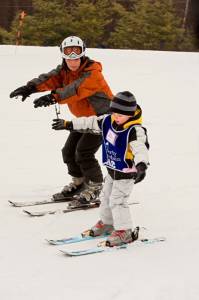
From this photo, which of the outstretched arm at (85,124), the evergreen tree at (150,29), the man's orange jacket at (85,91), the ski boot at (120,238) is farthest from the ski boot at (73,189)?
the evergreen tree at (150,29)

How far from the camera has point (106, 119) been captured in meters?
5.25

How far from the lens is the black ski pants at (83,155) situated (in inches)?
247

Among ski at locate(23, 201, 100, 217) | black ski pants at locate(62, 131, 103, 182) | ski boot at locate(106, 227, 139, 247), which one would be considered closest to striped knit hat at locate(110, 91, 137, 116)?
ski boot at locate(106, 227, 139, 247)

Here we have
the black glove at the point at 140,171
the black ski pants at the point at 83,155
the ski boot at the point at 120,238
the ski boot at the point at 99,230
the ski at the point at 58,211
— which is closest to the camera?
the black glove at the point at 140,171

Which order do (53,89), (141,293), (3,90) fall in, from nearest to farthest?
1. (141,293)
2. (53,89)
3. (3,90)

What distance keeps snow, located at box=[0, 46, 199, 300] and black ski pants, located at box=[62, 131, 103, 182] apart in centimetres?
41

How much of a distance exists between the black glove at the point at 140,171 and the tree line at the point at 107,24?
1670 centimetres

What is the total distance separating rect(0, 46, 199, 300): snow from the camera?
440 cm

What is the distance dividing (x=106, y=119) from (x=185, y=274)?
1.44 metres

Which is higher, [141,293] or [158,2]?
[158,2]

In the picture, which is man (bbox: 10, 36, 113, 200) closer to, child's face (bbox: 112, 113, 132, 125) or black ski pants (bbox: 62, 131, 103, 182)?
black ski pants (bbox: 62, 131, 103, 182)

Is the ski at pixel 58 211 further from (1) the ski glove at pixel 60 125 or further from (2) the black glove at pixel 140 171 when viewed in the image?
(2) the black glove at pixel 140 171

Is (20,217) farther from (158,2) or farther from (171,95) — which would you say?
(158,2)

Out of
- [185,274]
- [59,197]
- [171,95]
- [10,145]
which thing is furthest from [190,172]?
[171,95]
